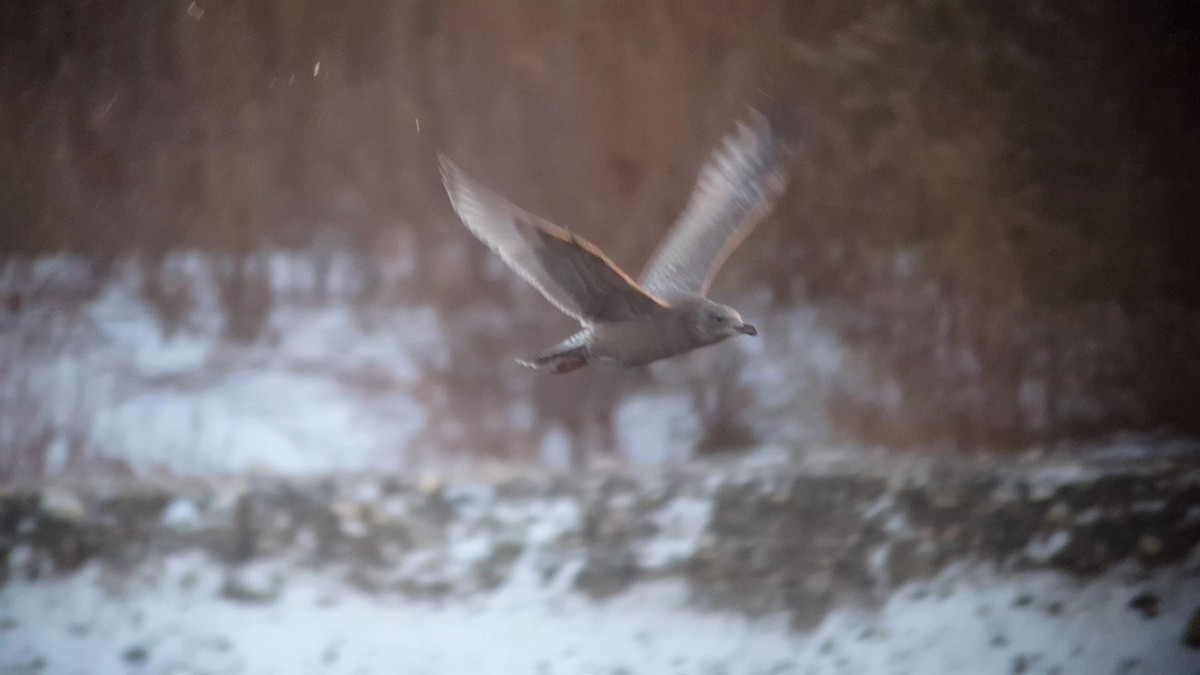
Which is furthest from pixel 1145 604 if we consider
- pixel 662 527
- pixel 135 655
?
pixel 135 655

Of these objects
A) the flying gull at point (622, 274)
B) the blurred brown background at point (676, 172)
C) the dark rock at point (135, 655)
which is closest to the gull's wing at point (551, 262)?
the flying gull at point (622, 274)

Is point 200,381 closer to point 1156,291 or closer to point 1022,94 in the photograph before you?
point 1022,94

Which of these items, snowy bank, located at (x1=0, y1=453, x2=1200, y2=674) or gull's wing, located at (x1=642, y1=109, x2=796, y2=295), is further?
snowy bank, located at (x1=0, y1=453, x2=1200, y2=674)

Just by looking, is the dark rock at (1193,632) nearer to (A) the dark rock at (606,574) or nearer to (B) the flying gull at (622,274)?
(A) the dark rock at (606,574)

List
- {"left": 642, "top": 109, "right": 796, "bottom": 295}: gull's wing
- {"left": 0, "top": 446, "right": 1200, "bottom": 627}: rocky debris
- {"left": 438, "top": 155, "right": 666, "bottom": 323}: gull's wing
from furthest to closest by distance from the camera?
{"left": 0, "top": 446, "right": 1200, "bottom": 627}: rocky debris, {"left": 642, "top": 109, "right": 796, "bottom": 295}: gull's wing, {"left": 438, "top": 155, "right": 666, "bottom": 323}: gull's wing

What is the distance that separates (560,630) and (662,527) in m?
0.18

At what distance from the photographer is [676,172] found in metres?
1.16

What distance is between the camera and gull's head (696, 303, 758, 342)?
74 cm

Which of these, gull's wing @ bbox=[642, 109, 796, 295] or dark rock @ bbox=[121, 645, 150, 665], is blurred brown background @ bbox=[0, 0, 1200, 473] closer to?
gull's wing @ bbox=[642, 109, 796, 295]

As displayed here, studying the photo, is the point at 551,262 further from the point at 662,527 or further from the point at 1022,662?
the point at 1022,662

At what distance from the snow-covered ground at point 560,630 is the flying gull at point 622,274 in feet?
1.63

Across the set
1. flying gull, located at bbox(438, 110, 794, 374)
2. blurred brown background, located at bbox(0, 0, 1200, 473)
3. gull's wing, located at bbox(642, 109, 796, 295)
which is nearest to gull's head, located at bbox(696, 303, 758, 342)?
flying gull, located at bbox(438, 110, 794, 374)

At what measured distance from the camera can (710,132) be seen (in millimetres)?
1161

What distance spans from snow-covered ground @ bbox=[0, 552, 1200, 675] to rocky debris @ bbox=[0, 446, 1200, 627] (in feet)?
0.07
